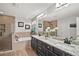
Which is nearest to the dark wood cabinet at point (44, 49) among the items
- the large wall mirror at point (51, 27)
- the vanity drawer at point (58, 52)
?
the vanity drawer at point (58, 52)

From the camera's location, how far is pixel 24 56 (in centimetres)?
169

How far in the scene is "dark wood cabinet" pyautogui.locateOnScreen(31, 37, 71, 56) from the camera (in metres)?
1.58

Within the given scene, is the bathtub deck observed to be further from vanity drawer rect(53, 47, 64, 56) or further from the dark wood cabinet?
vanity drawer rect(53, 47, 64, 56)

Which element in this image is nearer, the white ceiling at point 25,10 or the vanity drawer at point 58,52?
the vanity drawer at point 58,52

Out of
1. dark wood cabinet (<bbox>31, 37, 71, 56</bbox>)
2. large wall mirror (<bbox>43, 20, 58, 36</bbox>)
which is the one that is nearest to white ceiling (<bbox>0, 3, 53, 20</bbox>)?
large wall mirror (<bbox>43, 20, 58, 36</bbox>)

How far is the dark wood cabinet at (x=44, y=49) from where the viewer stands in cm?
158

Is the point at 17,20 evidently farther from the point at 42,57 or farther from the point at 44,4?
the point at 42,57

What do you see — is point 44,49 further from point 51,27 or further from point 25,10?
point 25,10

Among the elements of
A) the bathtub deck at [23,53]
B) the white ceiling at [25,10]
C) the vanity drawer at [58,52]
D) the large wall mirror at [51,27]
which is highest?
the white ceiling at [25,10]

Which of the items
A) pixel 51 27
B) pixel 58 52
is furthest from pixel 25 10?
pixel 58 52

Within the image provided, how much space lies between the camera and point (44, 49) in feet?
6.29

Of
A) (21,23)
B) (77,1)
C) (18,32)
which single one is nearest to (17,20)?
(21,23)

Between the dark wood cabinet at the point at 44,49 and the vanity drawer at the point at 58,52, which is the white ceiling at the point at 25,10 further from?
the vanity drawer at the point at 58,52

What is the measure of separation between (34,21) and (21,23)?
27 cm
